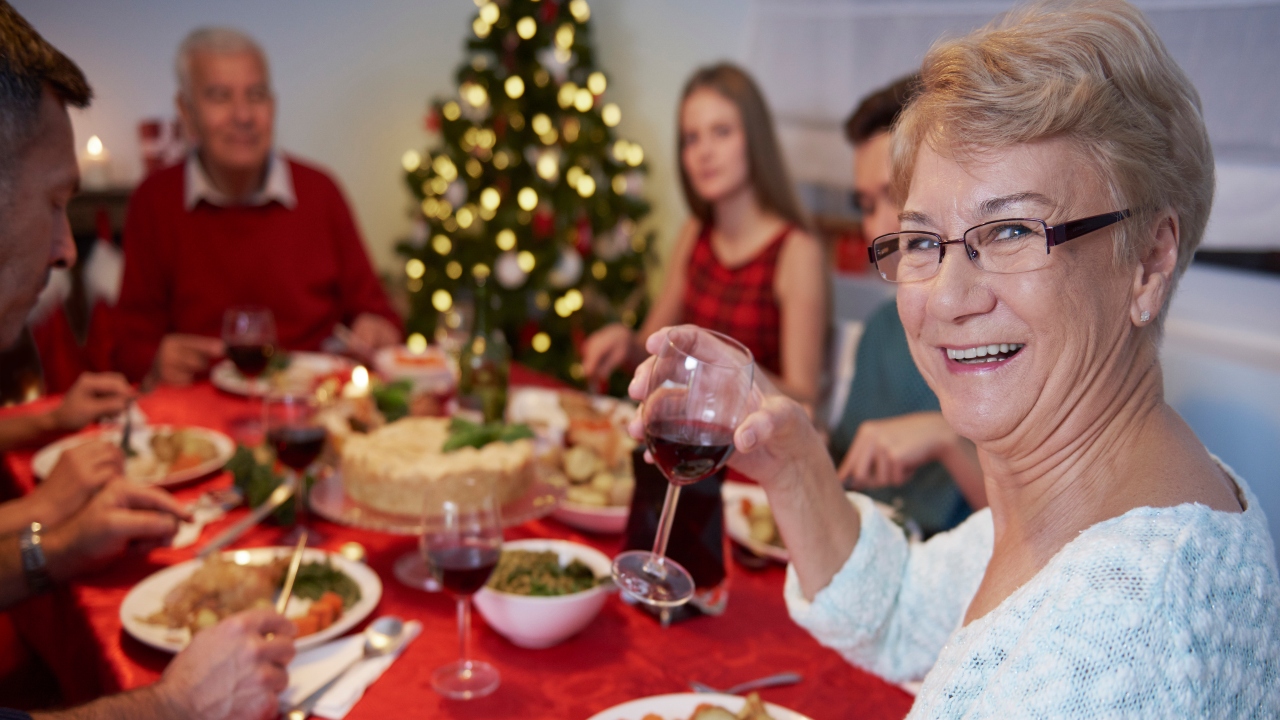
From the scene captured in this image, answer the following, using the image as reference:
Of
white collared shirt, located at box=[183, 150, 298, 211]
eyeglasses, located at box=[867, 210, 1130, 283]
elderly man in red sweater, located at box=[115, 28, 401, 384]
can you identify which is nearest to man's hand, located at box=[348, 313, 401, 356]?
elderly man in red sweater, located at box=[115, 28, 401, 384]

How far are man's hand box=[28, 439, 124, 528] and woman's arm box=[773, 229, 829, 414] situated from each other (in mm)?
1773

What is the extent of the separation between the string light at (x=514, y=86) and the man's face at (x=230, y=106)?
1.85m

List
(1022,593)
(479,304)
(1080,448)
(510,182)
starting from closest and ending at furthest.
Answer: (1022,593)
(1080,448)
(479,304)
(510,182)

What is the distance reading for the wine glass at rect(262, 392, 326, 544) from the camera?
1631 millimetres

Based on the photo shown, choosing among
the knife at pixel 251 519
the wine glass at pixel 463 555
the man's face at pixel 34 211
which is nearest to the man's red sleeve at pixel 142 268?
the knife at pixel 251 519

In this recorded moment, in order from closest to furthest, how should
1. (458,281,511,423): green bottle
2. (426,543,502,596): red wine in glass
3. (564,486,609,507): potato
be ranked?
(426,543,502,596): red wine in glass
(564,486,609,507): potato
(458,281,511,423): green bottle

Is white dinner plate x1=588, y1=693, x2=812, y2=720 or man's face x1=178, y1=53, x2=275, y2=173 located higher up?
man's face x1=178, y1=53, x2=275, y2=173

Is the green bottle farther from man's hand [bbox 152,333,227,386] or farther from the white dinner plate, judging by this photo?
the white dinner plate

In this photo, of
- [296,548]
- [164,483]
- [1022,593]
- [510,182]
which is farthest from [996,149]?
[510,182]

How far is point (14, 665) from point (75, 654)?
490mm

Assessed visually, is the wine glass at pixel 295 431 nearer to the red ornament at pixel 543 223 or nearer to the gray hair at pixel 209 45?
the gray hair at pixel 209 45

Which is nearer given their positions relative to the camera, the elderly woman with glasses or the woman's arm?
the elderly woman with glasses

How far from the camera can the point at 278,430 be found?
5.34 ft

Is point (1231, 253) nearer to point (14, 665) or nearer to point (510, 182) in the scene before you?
point (14, 665)
